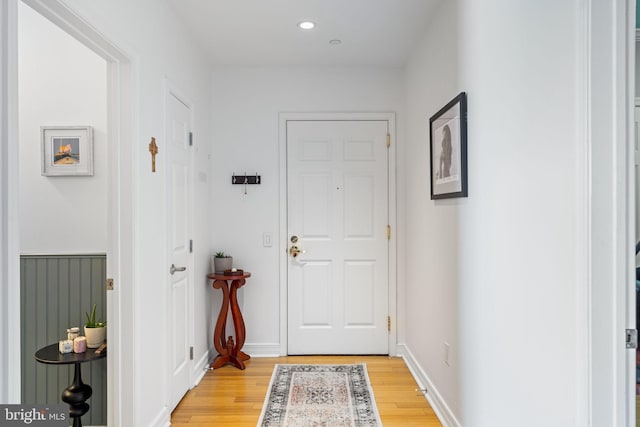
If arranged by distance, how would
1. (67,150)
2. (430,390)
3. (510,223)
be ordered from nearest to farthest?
1. (510,223)
2. (67,150)
3. (430,390)

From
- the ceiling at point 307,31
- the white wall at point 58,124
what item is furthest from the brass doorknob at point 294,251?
the white wall at point 58,124

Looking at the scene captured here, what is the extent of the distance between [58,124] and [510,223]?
2408 mm

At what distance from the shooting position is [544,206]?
Answer: 4.77ft

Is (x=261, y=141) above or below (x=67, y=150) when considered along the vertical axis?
above

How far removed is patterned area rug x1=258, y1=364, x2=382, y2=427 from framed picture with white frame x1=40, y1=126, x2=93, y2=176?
1.83 meters

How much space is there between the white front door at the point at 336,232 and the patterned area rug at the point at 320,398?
0.41m

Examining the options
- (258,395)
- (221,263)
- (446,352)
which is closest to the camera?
(446,352)

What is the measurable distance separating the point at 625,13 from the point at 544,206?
60 centimetres

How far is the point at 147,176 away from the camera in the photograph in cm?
236

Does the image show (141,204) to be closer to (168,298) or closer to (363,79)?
(168,298)

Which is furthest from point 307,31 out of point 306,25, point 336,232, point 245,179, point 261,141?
point 336,232

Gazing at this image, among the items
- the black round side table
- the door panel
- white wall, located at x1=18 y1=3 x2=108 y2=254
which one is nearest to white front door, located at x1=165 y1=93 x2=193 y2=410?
the door panel

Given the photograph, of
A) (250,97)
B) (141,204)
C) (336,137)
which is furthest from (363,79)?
(141,204)

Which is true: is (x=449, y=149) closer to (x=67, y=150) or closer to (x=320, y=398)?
(x=320, y=398)
